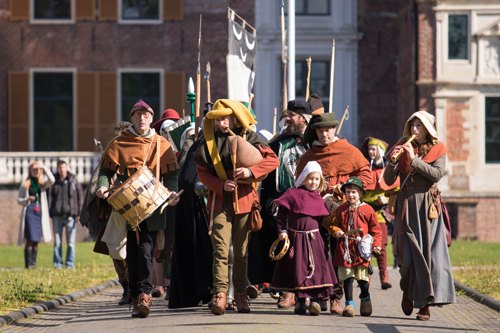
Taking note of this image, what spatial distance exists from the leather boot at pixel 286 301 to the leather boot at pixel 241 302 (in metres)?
0.57

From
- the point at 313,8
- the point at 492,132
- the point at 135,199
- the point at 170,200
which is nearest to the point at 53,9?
the point at 313,8

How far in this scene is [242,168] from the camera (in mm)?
6996

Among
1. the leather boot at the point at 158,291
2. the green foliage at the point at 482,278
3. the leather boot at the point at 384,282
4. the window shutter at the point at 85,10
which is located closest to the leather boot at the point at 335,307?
the green foliage at the point at 482,278

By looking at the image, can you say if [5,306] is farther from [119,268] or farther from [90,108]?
[90,108]

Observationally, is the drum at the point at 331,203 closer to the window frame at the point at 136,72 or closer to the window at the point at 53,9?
the window frame at the point at 136,72

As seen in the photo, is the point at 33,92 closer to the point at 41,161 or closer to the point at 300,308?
the point at 41,161

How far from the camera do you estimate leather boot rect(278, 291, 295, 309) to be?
7.61 m

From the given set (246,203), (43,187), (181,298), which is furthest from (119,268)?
(43,187)

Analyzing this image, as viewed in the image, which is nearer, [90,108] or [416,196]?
[416,196]

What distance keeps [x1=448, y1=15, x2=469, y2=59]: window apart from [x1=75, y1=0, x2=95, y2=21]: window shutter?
10.1 metres

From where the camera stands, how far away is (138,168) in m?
7.29

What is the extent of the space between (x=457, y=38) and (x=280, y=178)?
14.6m

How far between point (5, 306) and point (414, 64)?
15.6 metres

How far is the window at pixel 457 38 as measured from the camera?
69.3 ft
